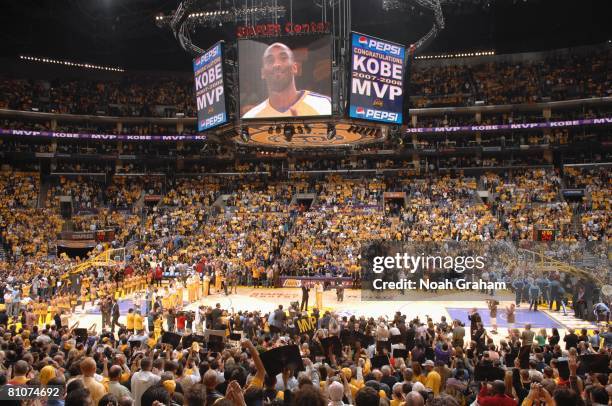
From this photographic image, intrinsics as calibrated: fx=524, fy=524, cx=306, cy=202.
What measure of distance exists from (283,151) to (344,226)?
12.3 meters

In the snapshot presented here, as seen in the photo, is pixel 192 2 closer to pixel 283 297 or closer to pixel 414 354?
pixel 414 354

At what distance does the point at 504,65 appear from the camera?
49031 mm

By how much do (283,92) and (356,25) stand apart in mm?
28505

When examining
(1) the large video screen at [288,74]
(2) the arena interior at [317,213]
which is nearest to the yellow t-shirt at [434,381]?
(2) the arena interior at [317,213]

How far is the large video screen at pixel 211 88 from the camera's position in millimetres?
19656

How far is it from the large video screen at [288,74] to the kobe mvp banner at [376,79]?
0.97m

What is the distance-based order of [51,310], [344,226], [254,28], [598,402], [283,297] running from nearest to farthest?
[598,402] → [254,28] → [51,310] → [283,297] → [344,226]

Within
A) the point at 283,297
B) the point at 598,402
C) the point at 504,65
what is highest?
the point at 504,65

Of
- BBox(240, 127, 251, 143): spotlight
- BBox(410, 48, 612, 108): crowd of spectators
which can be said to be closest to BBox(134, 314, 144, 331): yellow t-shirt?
BBox(240, 127, 251, 143): spotlight

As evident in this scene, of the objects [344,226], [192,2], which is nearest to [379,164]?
[344,226]

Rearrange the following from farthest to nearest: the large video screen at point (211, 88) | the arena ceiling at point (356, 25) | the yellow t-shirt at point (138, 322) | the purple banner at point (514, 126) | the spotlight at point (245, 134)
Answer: the purple banner at point (514, 126), the arena ceiling at point (356, 25), the spotlight at point (245, 134), the yellow t-shirt at point (138, 322), the large video screen at point (211, 88)

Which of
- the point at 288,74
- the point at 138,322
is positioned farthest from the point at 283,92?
the point at 138,322

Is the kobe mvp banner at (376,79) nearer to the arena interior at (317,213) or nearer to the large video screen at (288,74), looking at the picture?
the arena interior at (317,213)

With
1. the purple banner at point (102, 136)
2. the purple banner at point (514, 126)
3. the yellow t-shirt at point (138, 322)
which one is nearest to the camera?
the yellow t-shirt at point (138, 322)
